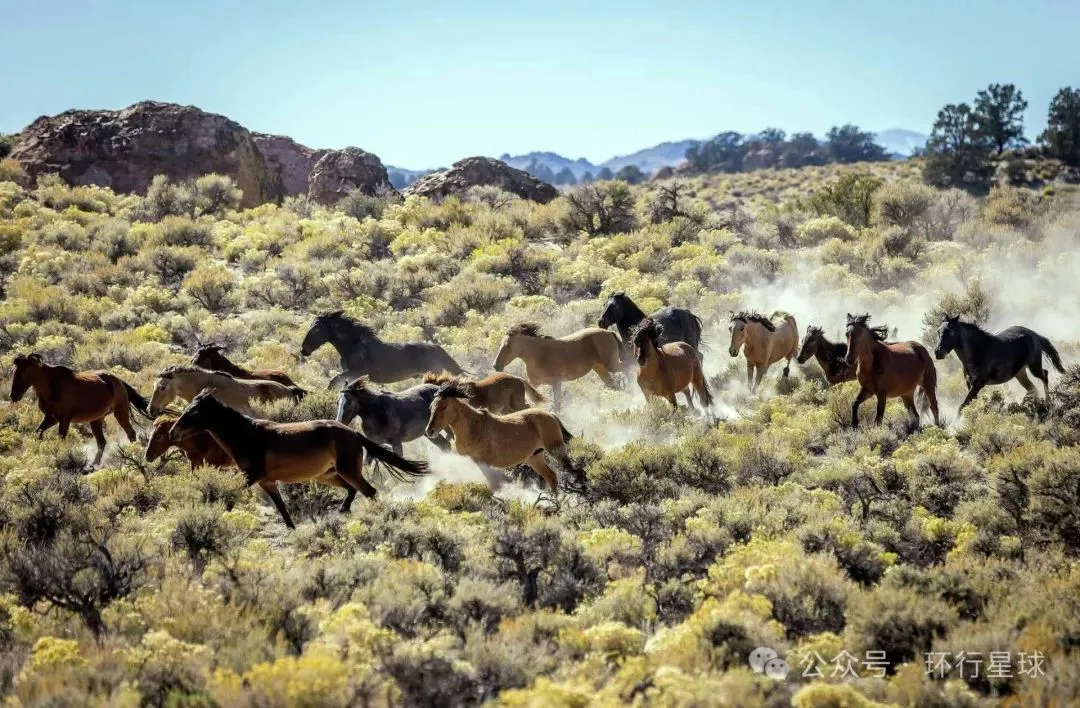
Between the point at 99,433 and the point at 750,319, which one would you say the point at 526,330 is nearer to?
the point at 750,319

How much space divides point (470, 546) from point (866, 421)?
7.01 meters

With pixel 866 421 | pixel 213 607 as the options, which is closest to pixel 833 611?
pixel 213 607

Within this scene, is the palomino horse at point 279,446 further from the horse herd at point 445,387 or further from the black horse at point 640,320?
the black horse at point 640,320

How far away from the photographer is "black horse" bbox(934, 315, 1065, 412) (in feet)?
41.5

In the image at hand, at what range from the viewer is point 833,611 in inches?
273

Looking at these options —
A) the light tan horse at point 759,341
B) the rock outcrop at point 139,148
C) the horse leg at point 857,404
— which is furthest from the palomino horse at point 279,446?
the rock outcrop at point 139,148

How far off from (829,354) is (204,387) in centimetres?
989

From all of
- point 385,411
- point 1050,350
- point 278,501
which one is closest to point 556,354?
point 385,411

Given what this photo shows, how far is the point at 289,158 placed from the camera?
39125mm

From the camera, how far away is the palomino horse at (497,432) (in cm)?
988

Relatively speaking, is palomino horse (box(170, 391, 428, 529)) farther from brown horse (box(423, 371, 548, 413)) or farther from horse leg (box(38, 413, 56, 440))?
horse leg (box(38, 413, 56, 440))

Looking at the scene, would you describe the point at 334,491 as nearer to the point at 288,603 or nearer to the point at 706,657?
the point at 288,603

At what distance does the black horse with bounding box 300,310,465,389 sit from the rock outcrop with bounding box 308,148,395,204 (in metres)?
19.6

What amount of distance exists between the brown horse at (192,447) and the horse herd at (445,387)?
0.06 feet
